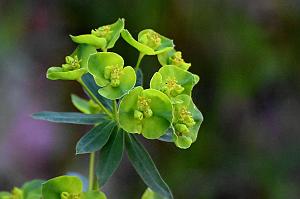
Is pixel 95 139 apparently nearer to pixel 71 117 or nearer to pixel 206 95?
pixel 71 117

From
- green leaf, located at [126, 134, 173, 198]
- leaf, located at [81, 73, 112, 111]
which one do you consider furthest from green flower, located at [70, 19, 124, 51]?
green leaf, located at [126, 134, 173, 198]

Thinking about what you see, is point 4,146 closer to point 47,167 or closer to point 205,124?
point 47,167

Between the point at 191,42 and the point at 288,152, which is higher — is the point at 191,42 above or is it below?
above

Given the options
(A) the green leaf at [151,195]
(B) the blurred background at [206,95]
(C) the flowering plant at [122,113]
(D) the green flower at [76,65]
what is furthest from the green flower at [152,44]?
(B) the blurred background at [206,95]

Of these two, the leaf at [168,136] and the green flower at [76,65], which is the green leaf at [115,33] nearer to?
the green flower at [76,65]

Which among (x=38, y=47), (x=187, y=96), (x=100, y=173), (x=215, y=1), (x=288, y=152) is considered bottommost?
(x=288, y=152)

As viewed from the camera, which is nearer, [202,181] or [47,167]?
[202,181]

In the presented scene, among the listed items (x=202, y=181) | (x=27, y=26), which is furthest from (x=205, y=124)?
(x=27, y=26)
